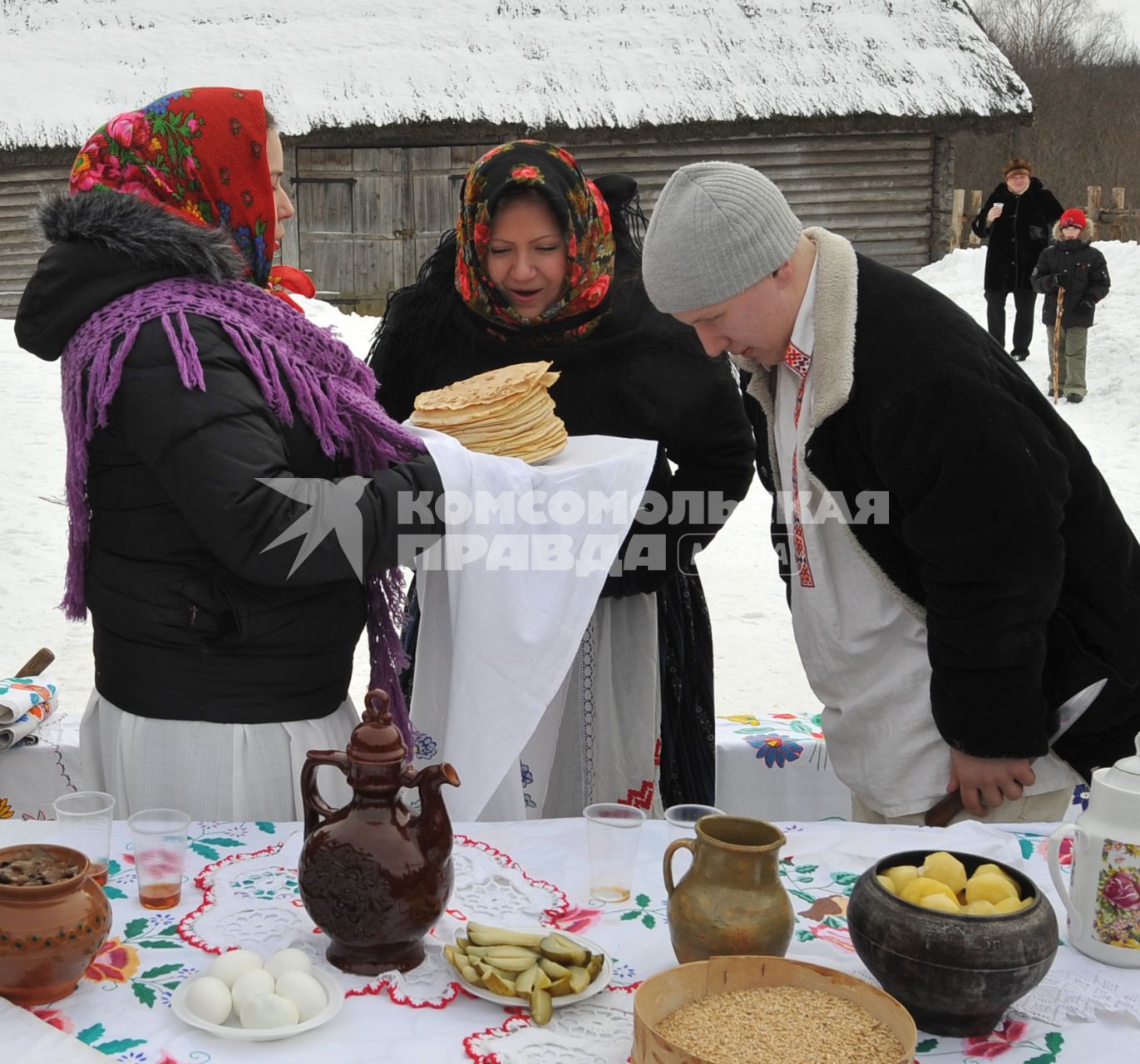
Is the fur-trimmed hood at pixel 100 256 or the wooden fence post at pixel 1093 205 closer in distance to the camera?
the fur-trimmed hood at pixel 100 256

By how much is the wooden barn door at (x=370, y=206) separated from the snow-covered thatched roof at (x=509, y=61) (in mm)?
498

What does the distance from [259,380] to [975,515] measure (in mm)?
1141

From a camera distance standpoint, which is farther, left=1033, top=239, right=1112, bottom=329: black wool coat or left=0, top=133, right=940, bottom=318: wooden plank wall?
left=0, top=133, right=940, bottom=318: wooden plank wall

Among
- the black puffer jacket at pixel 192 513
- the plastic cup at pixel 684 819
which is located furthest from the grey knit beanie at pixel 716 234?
the plastic cup at pixel 684 819

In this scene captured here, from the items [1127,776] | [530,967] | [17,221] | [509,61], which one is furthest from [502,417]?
[17,221]

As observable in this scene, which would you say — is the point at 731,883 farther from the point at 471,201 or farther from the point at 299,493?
the point at 471,201

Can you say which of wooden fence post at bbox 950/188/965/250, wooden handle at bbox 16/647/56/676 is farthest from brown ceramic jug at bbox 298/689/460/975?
wooden fence post at bbox 950/188/965/250

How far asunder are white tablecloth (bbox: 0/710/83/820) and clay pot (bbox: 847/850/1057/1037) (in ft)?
6.92

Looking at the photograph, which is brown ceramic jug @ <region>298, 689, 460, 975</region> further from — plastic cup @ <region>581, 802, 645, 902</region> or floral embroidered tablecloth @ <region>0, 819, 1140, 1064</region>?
plastic cup @ <region>581, 802, 645, 902</region>

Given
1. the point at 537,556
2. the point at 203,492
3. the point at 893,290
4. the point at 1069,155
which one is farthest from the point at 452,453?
the point at 1069,155

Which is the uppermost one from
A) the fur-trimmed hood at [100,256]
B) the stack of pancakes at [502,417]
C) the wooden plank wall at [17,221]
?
the wooden plank wall at [17,221]

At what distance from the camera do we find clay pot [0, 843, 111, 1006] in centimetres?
136

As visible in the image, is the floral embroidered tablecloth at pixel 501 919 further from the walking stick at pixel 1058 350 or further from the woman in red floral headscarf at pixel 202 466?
the walking stick at pixel 1058 350

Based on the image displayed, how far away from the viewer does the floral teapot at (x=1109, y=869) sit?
1.55 m
